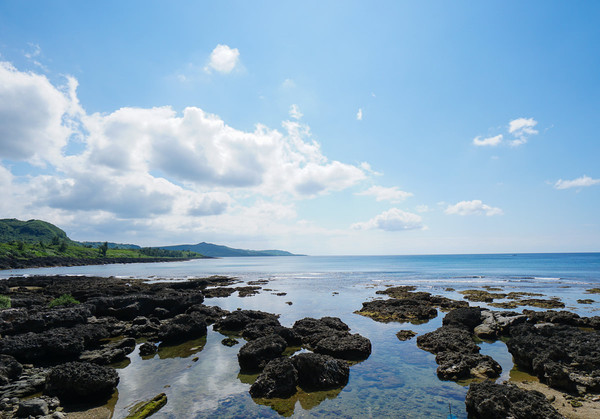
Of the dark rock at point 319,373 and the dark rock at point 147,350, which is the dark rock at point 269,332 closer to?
the dark rock at point 319,373

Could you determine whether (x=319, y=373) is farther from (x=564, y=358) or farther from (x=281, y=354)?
(x=564, y=358)

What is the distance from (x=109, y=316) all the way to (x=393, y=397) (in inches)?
1089

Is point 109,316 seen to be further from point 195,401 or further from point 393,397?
point 393,397

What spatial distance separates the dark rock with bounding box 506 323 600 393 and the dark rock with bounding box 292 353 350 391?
9.37 metres

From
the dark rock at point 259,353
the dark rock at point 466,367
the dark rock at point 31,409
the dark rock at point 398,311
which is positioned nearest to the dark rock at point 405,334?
the dark rock at point 398,311

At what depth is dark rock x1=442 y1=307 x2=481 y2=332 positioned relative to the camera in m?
24.5

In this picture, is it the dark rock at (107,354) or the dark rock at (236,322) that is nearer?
the dark rock at (107,354)

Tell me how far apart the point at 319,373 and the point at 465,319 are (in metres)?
16.6

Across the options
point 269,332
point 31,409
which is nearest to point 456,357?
point 269,332

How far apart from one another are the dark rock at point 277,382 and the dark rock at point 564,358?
11.8 m

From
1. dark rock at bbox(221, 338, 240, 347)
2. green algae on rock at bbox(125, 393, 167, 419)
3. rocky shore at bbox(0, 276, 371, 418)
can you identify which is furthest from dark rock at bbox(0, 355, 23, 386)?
dark rock at bbox(221, 338, 240, 347)

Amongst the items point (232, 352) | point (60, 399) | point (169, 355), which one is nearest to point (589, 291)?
point (232, 352)

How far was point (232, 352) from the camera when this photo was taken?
19531mm

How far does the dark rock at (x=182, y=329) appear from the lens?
21.9 m
